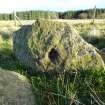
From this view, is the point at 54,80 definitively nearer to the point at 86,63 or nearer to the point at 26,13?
the point at 86,63

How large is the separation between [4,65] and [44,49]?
1.68m

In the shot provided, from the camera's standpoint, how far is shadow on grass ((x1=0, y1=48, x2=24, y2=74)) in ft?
30.6

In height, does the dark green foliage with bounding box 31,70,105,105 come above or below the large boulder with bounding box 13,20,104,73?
below

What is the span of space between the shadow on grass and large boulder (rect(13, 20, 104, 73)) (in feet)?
0.86

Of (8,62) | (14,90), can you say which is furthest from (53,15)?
(14,90)

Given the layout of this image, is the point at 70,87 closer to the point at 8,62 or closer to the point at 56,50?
the point at 56,50

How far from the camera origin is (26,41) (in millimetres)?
9055

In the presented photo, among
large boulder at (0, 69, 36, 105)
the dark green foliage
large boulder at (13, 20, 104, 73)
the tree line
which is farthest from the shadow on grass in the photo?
the tree line

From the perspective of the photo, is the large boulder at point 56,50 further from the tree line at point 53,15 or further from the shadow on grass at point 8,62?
the tree line at point 53,15

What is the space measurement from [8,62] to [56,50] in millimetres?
2234

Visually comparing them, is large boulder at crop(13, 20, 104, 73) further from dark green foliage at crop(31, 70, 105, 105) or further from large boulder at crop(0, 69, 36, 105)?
large boulder at crop(0, 69, 36, 105)

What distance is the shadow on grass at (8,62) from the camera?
9.31 metres

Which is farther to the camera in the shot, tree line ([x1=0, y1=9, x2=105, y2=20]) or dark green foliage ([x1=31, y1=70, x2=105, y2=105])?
tree line ([x1=0, y1=9, x2=105, y2=20])

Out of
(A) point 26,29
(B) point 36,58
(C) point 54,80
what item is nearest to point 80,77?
(C) point 54,80
